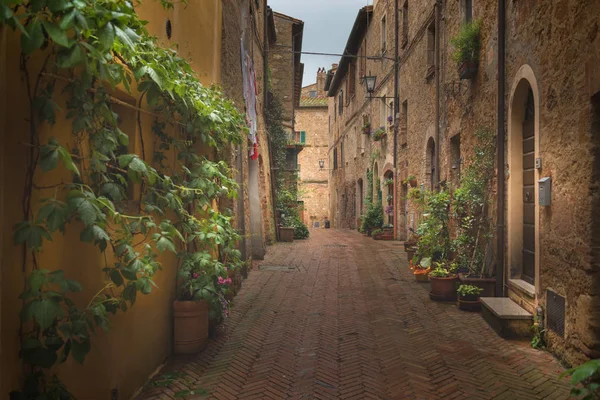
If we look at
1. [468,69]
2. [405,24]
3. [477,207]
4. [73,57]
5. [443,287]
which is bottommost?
[443,287]

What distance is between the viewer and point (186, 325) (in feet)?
14.5

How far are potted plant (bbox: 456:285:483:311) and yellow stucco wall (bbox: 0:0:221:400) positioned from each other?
12.3 feet

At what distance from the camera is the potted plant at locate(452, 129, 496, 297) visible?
637 centimetres

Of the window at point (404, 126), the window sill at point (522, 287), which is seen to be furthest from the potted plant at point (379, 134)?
the window sill at point (522, 287)

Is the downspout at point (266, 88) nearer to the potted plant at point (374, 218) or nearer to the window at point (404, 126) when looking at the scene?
the potted plant at point (374, 218)

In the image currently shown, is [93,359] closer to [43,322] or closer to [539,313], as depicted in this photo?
[43,322]

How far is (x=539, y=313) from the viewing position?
4680 millimetres

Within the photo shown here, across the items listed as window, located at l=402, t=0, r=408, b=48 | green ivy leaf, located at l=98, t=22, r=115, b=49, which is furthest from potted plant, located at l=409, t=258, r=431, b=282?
window, located at l=402, t=0, r=408, b=48

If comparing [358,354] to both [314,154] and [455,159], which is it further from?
[314,154]

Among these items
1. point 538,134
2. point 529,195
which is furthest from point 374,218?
point 538,134

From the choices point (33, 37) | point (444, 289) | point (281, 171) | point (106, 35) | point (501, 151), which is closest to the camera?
point (33, 37)

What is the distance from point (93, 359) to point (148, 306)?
36.3 inches

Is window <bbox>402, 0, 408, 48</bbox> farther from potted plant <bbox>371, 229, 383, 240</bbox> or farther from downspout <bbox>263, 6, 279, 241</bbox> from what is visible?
potted plant <bbox>371, 229, 383, 240</bbox>

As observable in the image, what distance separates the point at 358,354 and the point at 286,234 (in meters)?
10.8
